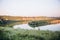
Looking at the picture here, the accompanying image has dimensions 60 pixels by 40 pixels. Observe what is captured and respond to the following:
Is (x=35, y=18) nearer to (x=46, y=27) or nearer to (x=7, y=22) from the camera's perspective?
(x=46, y=27)

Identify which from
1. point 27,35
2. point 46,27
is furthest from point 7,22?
point 46,27

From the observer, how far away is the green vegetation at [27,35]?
5.64ft

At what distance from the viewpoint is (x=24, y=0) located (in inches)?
72.0

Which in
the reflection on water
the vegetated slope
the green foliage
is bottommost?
the reflection on water

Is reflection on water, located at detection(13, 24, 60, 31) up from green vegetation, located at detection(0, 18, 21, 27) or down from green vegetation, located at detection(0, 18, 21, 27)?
down

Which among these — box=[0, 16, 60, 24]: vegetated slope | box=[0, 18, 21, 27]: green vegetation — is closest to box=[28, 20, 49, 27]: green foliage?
box=[0, 16, 60, 24]: vegetated slope

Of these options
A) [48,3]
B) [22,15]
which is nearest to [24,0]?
[22,15]

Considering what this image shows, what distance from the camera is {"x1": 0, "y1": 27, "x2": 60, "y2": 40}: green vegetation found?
172 cm

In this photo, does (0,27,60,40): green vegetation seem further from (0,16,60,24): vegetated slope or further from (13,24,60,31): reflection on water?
(0,16,60,24): vegetated slope

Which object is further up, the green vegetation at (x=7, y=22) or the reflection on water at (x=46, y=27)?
the green vegetation at (x=7, y=22)

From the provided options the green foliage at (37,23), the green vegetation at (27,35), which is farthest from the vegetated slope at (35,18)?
the green vegetation at (27,35)

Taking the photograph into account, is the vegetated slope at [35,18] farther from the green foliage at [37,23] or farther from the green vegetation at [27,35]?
the green vegetation at [27,35]

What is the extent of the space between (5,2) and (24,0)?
0.27 meters

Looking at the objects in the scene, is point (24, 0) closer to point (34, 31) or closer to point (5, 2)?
point (5, 2)
